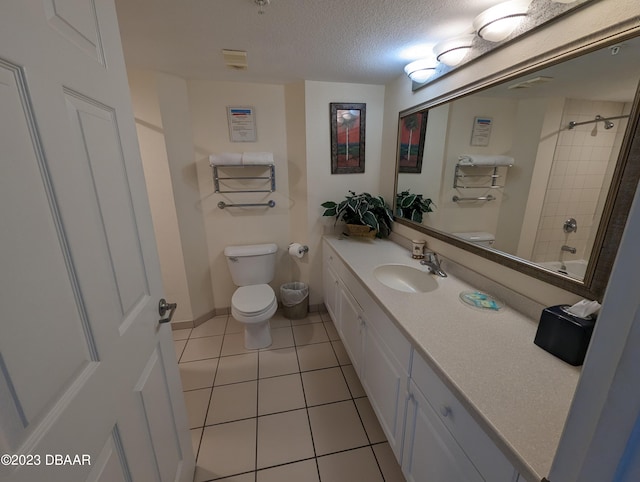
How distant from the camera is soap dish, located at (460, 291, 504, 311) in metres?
1.17

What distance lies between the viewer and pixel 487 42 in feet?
4.06

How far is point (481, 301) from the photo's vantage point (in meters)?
1.20

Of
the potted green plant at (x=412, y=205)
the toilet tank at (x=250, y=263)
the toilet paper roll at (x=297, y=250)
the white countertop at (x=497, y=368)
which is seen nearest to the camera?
the white countertop at (x=497, y=368)

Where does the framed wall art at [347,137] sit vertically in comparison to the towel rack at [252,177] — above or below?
above

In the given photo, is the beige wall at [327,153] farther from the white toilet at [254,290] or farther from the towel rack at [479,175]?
the towel rack at [479,175]

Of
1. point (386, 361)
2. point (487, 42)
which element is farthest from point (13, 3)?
point (487, 42)

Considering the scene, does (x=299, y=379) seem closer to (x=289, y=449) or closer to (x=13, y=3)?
(x=289, y=449)

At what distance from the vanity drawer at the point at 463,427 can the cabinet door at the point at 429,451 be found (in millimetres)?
32

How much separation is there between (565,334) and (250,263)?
209 centimetres

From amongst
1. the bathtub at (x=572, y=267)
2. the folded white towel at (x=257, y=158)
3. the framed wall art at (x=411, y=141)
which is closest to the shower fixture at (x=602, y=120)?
the bathtub at (x=572, y=267)

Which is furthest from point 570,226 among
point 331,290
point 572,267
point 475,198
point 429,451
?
point 331,290

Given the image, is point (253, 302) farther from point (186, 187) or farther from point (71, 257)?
point (71, 257)

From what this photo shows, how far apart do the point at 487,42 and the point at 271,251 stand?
6.59 feet

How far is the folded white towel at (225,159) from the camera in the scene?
2.15 meters
